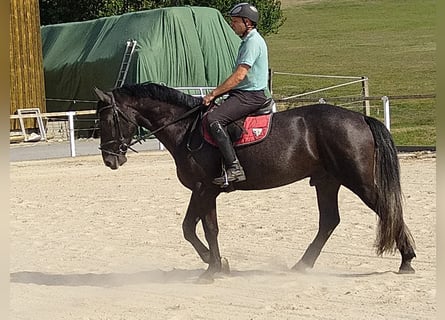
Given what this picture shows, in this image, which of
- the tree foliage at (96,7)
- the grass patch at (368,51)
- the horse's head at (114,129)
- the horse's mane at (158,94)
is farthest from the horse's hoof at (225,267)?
the tree foliage at (96,7)

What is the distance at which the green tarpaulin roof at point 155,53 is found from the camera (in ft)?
83.8

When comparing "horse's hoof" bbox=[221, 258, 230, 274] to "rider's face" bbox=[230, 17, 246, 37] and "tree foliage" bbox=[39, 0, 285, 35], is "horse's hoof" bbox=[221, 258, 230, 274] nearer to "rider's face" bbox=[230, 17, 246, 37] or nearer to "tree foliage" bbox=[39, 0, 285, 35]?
"rider's face" bbox=[230, 17, 246, 37]

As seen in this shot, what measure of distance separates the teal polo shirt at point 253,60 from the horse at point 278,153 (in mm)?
403

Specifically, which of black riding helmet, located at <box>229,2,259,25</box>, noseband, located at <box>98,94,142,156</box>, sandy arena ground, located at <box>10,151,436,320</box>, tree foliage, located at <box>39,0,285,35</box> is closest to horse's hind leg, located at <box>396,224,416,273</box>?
sandy arena ground, located at <box>10,151,436,320</box>

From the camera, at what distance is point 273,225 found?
949 cm

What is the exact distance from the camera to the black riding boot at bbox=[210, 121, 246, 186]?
6645 millimetres

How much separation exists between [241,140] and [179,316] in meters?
1.84

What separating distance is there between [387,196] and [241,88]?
5.04ft

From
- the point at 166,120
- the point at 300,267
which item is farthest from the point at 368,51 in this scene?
the point at 166,120

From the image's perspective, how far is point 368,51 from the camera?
5316 centimetres

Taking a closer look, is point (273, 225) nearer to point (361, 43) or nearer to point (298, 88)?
point (298, 88)

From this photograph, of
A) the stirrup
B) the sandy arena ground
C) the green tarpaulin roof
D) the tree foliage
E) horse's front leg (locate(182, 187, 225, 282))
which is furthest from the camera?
the tree foliage

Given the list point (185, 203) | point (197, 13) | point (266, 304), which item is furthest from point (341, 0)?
point (266, 304)

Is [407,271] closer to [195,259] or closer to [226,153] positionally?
[226,153]
